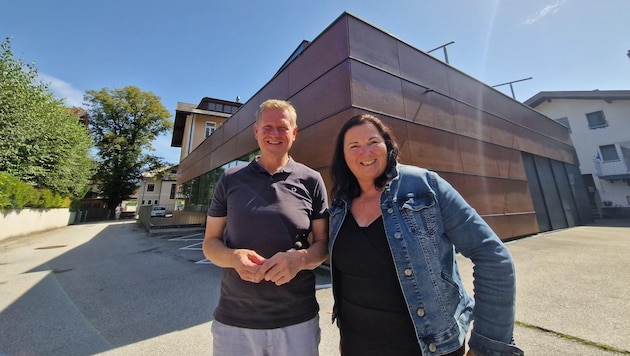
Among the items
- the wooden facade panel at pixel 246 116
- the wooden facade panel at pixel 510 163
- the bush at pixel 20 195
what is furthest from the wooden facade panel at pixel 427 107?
the bush at pixel 20 195

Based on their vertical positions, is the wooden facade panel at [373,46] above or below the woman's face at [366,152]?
above

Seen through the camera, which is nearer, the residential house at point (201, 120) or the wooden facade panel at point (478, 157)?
the wooden facade panel at point (478, 157)

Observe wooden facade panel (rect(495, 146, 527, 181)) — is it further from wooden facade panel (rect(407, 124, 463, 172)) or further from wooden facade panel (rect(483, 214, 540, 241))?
wooden facade panel (rect(407, 124, 463, 172))

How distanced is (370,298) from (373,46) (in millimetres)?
6585

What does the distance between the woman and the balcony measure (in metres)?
24.9

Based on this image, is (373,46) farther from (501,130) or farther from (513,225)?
(513,225)

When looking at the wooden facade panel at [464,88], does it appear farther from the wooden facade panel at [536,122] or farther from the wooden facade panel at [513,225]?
the wooden facade panel at [513,225]

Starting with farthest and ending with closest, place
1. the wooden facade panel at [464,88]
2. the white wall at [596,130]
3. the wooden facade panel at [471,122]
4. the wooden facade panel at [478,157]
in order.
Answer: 1. the white wall at [596,130]
2. the wooden facade panel at [464,88]
3. the wooden facade panel at [471,122]
4. the wooden facade panel at [478,157]

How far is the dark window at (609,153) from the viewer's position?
1711cm

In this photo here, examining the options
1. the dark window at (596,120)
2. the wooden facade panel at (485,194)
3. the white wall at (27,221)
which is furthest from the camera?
the dark window at (596,120)

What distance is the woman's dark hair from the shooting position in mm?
1430

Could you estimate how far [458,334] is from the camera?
3.52ft

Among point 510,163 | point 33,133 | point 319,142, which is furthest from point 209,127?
point 510,163

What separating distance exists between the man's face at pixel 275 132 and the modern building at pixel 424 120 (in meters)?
3.99
